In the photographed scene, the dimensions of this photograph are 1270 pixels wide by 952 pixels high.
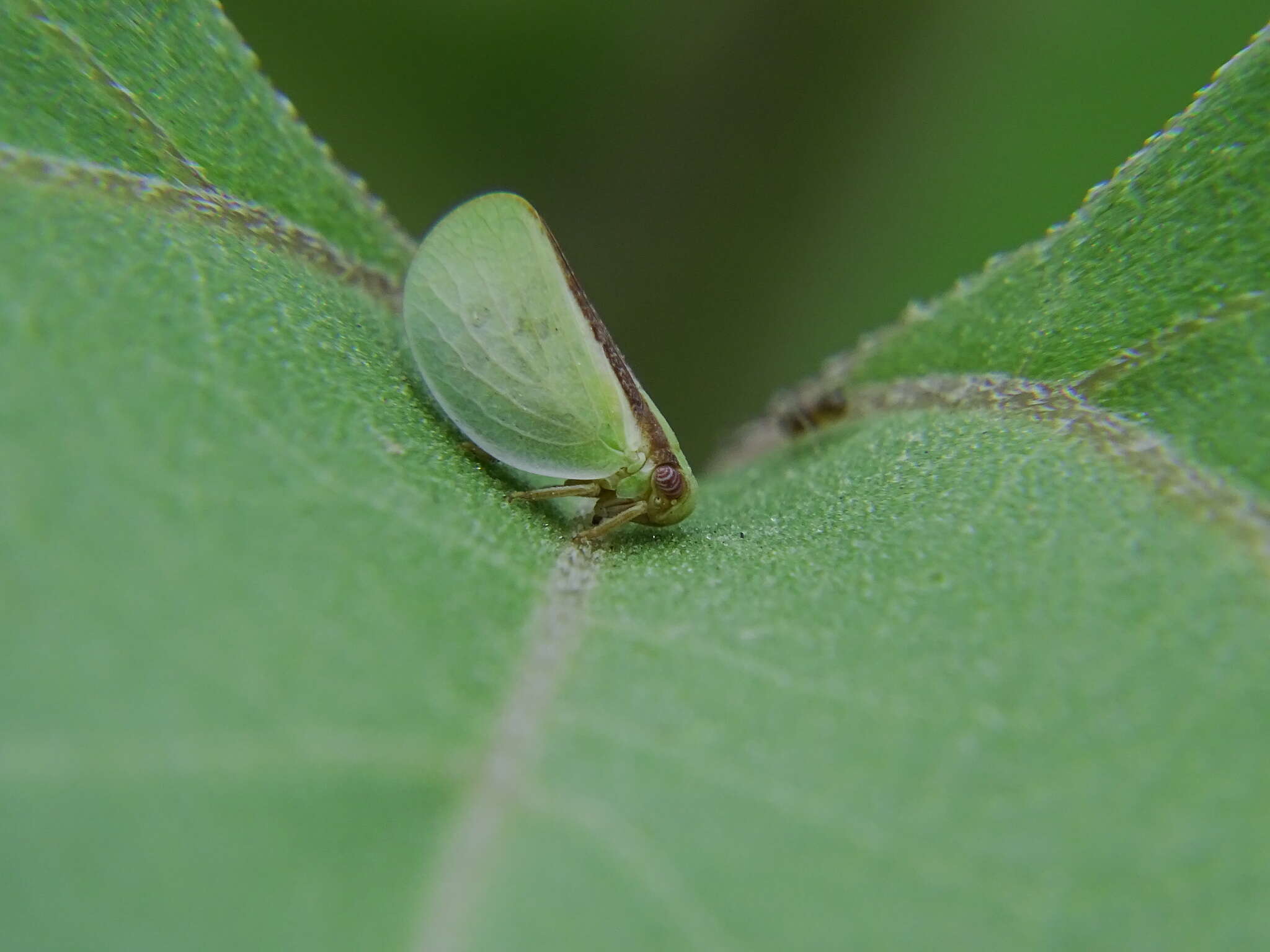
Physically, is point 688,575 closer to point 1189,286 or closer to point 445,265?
point 445,265

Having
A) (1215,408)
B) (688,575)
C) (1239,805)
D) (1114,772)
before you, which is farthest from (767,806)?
(1215,408)

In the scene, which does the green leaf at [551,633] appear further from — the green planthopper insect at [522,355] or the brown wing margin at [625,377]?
the brown wing margin at [625,377]

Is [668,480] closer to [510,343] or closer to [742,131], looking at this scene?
[510,343]

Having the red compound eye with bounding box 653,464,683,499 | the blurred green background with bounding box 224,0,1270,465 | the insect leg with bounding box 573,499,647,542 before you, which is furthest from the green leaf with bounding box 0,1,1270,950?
the blurred green background with bounding box 224,0,1270,465

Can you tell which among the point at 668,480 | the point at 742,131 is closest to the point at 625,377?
the point at 668,480

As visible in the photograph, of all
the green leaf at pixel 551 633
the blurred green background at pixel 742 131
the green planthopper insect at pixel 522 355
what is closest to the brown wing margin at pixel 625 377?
the green planthopper insect at pixel 522 355

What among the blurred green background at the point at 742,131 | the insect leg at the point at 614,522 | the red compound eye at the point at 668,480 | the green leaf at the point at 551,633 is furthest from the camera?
the blurred green background at the point at 742,131
